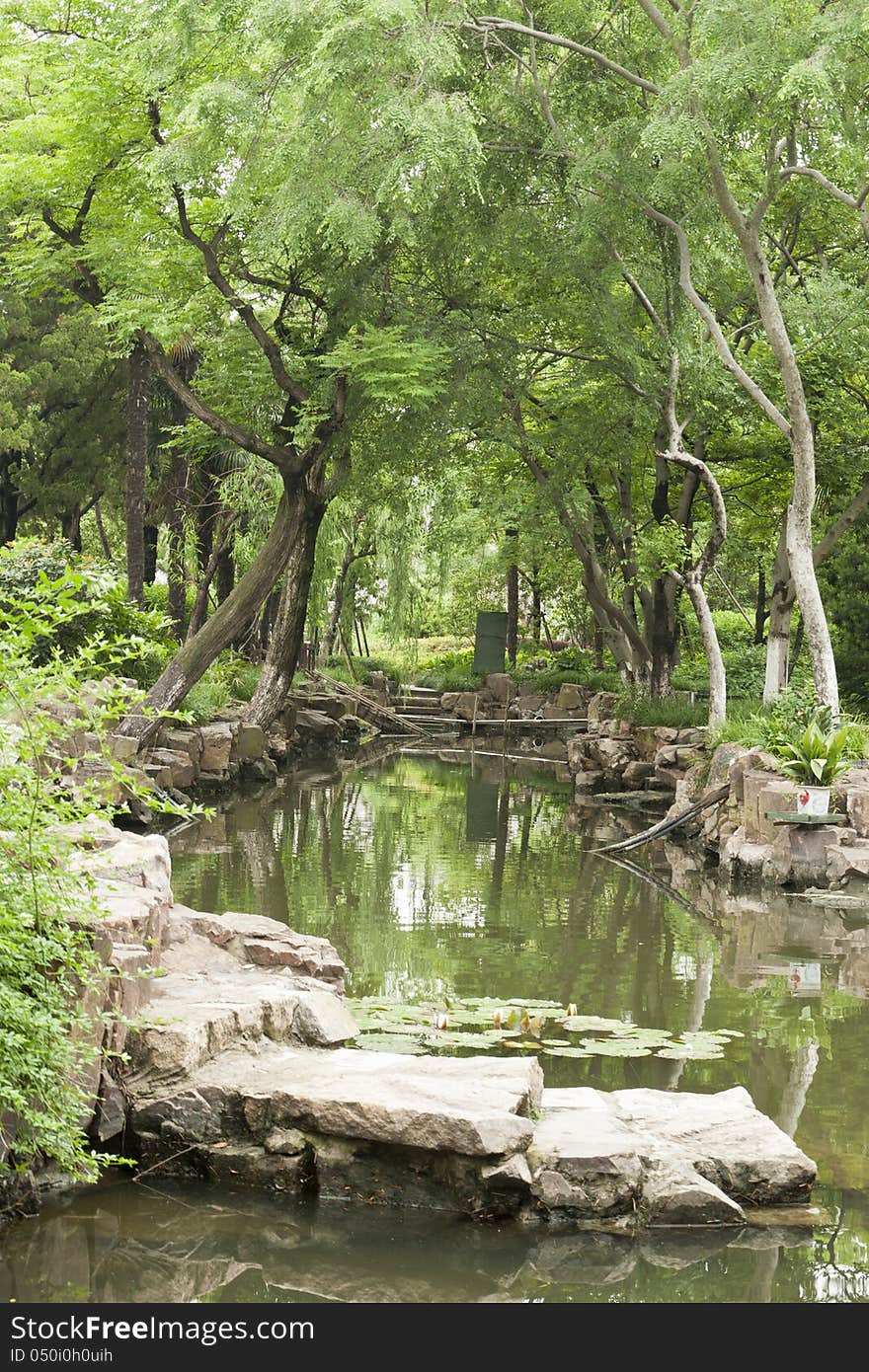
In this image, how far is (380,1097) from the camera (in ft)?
17.3

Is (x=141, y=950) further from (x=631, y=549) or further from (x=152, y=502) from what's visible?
(x=152, y=502)

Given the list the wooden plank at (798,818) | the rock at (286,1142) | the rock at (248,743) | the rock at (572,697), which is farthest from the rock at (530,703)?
the rock at (286,1142)

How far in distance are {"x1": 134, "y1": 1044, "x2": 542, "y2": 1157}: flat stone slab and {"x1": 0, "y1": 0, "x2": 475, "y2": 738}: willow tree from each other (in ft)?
29.8

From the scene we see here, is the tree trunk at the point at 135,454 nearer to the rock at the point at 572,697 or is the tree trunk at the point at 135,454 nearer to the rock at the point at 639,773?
the rock at the point at 639,773

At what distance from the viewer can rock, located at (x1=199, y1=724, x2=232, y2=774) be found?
57.2 feet

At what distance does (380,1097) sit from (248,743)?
13700mm

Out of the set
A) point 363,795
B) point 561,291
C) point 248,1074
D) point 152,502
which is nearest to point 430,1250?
point 248,1074

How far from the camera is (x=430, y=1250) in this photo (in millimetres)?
4762

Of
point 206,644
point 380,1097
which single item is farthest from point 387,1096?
point 206,644

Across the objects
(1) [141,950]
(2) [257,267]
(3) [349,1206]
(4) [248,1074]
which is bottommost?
(3) [349,1206]

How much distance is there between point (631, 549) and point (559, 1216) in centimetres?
1569

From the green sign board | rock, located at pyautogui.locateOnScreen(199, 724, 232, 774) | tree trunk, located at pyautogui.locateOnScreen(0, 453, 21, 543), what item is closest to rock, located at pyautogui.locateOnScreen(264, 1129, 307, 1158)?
rock, located at pyautogui.locateOnScreen(199, 724, 232, 774)

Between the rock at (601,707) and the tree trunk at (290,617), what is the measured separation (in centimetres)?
620

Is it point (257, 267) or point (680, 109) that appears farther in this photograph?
point (257, 267)
